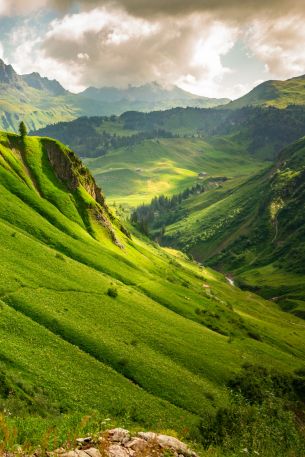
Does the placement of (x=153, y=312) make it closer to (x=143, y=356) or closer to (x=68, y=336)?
(x=143, y=356)

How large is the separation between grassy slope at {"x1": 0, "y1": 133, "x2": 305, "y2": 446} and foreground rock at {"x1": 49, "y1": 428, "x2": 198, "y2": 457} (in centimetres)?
2145

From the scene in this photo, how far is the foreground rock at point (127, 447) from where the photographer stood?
25.5 metres

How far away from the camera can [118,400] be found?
6334cm

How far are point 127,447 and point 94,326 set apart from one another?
5558 centimetres

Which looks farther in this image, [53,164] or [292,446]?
[53,164]

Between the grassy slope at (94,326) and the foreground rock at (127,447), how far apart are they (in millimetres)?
21445

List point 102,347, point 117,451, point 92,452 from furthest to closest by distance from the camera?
point 102,347 < point 117,451 < point 92,452

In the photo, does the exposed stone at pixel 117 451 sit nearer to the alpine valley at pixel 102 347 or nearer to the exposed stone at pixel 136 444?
the alpine valley at pixel 102 347

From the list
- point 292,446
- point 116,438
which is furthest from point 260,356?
point 116,438

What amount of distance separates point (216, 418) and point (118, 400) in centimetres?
1668

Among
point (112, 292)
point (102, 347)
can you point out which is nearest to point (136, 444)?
point (102, 347)

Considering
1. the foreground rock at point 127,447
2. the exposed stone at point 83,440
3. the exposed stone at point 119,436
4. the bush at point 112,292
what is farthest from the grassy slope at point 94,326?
the exposed stone at point 83,440

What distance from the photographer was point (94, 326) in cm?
8256

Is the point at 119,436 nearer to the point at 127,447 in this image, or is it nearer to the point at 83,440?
the point at 127,447
